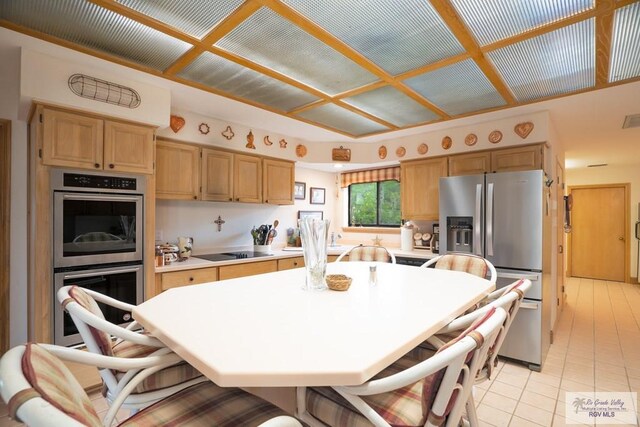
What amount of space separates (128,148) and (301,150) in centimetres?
223

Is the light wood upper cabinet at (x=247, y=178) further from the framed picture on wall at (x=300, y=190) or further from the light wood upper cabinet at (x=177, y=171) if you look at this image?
the framed picture on wall at (x=300, y=190)

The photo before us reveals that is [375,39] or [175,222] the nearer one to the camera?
[375,39]

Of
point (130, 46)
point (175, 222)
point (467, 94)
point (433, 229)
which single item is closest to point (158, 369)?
point (130, 46)

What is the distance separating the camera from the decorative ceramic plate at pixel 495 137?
10.7 feet

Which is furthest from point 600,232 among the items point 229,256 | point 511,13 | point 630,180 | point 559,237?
point 229,256

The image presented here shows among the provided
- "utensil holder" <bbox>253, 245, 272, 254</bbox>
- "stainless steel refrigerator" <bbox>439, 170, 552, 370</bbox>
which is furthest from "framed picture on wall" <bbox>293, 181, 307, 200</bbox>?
"stainless steel refrigerator" <bbox>439, 170, 552, 370</bbox>

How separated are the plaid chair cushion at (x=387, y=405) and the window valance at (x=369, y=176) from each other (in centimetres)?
386

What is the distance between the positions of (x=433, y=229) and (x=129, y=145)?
3.49 meters

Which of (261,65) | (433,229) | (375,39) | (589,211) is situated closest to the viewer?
(375,39)

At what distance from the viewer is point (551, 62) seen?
2090 mm

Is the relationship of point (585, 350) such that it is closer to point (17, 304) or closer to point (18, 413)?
point (18, 413)

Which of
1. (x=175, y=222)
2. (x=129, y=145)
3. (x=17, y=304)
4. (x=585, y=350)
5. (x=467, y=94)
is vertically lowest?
(x=585, y=350)

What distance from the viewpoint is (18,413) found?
525 millimetres

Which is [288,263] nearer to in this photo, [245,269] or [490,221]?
[245,269]
